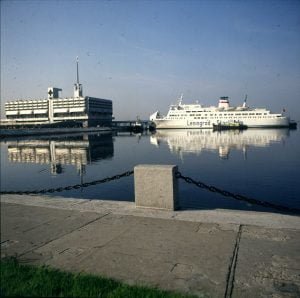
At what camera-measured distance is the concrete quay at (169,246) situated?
322 cm

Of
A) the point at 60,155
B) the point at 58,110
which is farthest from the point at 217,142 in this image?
the point at 58,110

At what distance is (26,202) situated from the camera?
6.84 metres

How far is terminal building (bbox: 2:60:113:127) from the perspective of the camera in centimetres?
12950

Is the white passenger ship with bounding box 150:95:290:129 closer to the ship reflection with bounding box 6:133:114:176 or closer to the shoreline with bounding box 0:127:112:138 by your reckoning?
the shoreline with bounding box 0:127:112:138

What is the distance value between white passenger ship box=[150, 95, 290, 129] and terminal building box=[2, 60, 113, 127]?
3613 centimetres

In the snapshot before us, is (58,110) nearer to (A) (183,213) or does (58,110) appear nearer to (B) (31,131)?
(B) (31,131)

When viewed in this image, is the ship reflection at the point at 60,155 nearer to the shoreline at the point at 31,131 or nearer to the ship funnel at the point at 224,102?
the shoreline at the point at 31,131

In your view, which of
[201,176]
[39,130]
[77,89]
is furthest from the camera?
[77,89]

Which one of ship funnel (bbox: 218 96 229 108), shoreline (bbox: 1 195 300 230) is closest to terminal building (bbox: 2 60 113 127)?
ship funnel (bbox: 218 96 229 108)

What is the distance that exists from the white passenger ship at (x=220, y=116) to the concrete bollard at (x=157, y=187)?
93370 mm

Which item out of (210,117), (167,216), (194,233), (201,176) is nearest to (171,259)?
(194,233)

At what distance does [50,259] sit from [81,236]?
2.67 ft

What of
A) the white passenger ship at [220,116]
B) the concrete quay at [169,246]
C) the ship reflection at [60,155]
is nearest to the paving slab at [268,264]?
the concrete quay at [169,246]

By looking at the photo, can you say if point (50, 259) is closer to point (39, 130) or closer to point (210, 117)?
point (39, 130)
